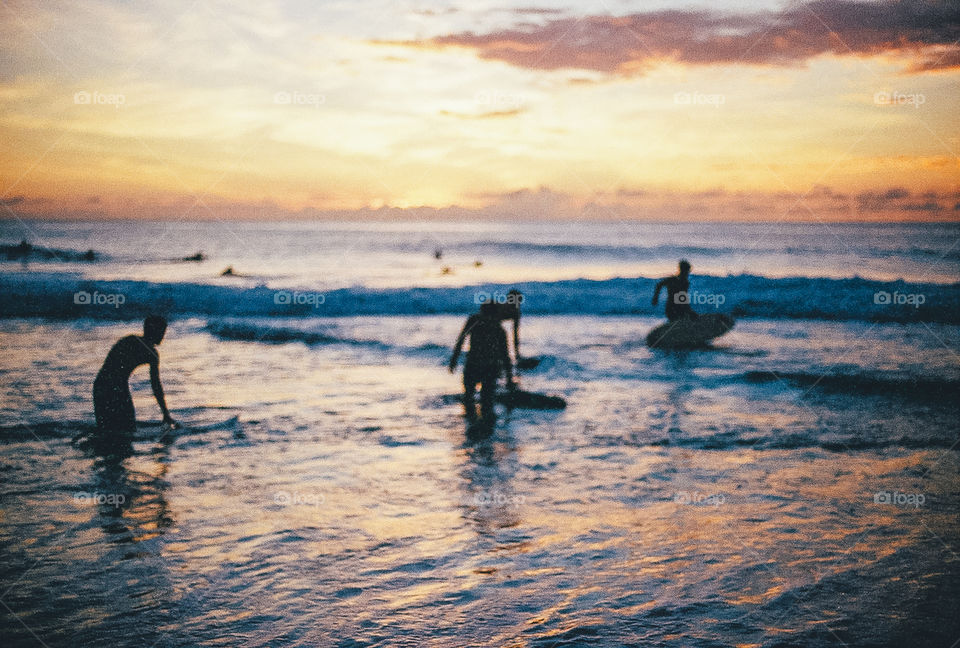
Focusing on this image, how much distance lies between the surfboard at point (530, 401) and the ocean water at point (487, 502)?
12.1 inches

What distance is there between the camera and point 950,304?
26.3 meters

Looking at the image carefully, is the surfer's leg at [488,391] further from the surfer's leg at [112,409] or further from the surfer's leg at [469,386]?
the surfer's leg at [112,409]

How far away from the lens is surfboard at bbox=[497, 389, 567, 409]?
1029cm

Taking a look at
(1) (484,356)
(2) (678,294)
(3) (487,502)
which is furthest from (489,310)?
(2) (678,294)

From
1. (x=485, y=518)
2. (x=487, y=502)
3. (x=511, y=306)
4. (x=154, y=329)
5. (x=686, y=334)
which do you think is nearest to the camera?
(x=485, y=518)

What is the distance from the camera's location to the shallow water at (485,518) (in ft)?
13.2

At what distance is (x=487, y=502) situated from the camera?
6.16 metres

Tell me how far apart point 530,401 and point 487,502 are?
169 inches

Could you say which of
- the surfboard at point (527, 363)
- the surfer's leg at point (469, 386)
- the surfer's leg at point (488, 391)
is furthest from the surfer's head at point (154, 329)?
the surfboard at point (527, 363)

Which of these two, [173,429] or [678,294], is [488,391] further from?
[678,294]

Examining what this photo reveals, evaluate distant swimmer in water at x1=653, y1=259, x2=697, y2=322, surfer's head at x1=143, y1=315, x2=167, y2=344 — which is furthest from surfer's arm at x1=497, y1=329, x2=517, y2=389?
distant swimmer in water at x1=653, y1=259, x2=697, y2=322

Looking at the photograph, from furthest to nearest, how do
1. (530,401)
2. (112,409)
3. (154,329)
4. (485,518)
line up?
(530,401)
(112,409)
(154,329)
(485,518)

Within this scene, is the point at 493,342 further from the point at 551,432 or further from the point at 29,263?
the point at 29,263

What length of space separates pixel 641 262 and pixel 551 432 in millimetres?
44201
